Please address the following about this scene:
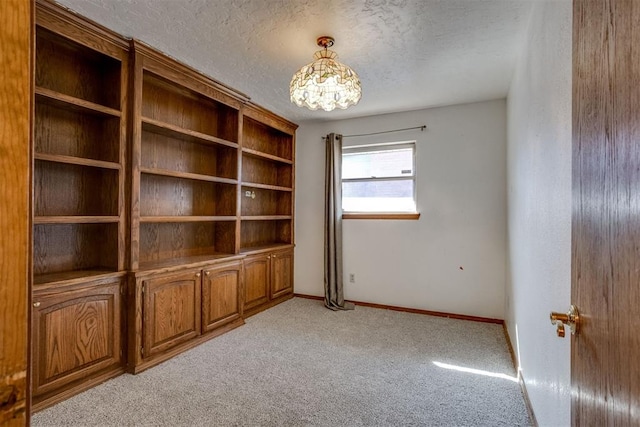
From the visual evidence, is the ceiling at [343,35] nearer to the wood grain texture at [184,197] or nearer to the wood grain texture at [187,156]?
the wood grain texture at [187,156]

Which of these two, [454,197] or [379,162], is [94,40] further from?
[454,197]

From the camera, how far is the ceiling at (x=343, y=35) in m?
1.95

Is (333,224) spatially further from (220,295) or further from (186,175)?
(186,175)

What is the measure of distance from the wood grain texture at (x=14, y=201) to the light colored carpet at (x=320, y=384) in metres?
1.70

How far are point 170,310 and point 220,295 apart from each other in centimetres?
58

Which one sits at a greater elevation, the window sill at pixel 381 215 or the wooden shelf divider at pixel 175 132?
the wooden shelf divider at pixel 175 132

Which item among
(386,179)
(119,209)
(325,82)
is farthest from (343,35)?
(386,179)

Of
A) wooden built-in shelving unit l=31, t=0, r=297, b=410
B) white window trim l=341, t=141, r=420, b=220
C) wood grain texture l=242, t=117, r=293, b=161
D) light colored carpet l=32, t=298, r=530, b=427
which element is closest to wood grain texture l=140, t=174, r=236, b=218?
wooden built-in shelving unit l=31, t=0, r=297, b=410

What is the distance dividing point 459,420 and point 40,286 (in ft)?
8.40

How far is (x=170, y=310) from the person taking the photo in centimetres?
265

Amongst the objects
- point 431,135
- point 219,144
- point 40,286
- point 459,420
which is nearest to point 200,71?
point 219,144

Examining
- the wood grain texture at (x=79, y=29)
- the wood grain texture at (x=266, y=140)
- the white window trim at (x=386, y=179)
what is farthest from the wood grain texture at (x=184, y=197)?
the white window trim at (x=386, y=179)

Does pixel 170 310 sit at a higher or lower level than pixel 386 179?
lower

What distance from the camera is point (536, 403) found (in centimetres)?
175
